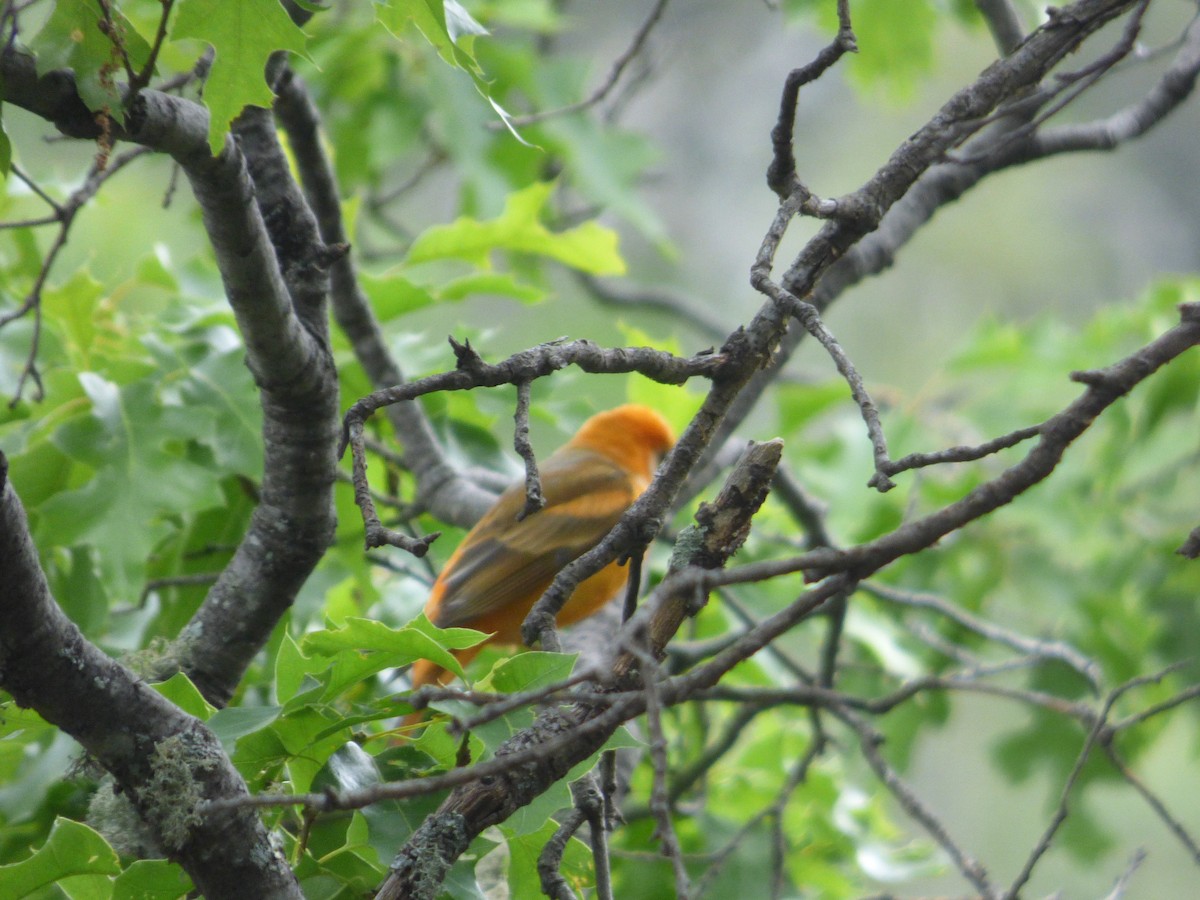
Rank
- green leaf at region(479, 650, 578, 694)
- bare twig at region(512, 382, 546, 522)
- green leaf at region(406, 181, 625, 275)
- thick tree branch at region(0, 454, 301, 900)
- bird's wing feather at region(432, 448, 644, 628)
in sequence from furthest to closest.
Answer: bird's wing feather at region(432, 448, 644, 628)
green leaf at region(406, 181, 625, 275)
green leaf at region(479, 650, 578, 694)
thick tree branch at region(0, 454, 301, 900)
bare twig at region(512, 382, 546, 522)

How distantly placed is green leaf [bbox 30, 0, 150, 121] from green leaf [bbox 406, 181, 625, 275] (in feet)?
5.38

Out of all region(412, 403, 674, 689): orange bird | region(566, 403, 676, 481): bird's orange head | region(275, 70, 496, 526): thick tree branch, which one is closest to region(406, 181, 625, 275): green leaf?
region(275, 70, 496, 526): thick tree branch

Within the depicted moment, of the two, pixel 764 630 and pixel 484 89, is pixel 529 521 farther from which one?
pixel 764 630

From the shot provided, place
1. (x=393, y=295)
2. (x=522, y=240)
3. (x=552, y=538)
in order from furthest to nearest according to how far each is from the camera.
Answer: (x=552, y=538) < (x=522, y=240) < (x=393, y=295)

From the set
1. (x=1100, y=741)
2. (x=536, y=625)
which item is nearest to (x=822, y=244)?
(x=536, y=625)

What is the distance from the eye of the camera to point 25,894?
4.63 ft

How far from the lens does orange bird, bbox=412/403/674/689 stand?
3316 mm

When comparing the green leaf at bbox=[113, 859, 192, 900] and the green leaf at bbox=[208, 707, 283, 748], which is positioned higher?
the green leaf at bbox=[208, 707, 283, 748]

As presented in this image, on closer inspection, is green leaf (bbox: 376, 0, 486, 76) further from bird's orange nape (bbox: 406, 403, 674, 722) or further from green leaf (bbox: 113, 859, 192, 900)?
bird's orange nape (bbox: 406, 403, 674, 722)

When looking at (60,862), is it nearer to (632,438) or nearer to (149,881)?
(149,881)

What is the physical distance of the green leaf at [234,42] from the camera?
144cm

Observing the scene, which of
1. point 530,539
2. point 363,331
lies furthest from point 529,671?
point 530,539

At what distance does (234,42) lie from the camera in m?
1.47

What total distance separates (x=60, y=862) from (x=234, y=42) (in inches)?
41.2
